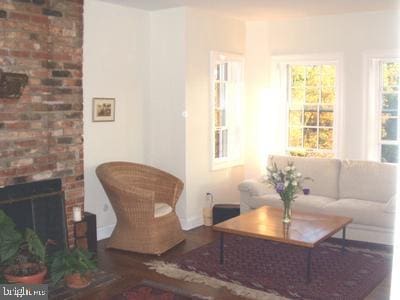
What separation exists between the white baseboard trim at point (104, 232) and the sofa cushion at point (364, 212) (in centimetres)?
235

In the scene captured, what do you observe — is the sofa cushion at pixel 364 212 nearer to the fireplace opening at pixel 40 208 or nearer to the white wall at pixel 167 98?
the white wall at pixel 167 98

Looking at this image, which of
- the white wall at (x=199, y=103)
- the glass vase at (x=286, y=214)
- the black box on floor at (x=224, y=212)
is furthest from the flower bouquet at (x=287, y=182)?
the white wall at (x=199, y=103)

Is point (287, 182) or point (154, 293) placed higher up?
point (287, 182)

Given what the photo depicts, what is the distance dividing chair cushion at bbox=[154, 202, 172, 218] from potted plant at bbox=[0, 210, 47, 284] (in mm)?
1341

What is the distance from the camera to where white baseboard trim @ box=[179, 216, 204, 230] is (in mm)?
5977

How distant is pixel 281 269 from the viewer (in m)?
4.57

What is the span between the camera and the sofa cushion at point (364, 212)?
A: 5.08m

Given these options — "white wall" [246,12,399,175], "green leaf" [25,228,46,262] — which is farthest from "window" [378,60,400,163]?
"green leaf" [25,228,46,262]

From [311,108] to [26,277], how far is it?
4.38 metres

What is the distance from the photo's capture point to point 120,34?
5.67 m

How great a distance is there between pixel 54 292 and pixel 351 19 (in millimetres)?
4663

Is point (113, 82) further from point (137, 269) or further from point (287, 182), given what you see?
point (287, 182)

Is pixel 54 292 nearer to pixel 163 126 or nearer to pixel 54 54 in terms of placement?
pixel 54 54

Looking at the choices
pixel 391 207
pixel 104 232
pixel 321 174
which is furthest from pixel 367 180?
pixel 104 232
